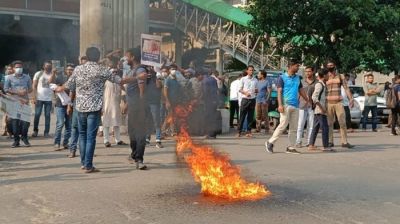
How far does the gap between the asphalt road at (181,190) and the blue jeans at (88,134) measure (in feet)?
0.78

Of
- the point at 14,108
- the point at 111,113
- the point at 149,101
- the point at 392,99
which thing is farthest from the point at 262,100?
the point at 14,108

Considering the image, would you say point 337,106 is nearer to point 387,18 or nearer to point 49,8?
point 49,8

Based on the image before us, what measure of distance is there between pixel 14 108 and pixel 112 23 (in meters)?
2.54

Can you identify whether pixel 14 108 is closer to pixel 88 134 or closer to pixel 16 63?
pixel 16 63

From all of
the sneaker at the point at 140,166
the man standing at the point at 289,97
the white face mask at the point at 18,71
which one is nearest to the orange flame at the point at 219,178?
the sneaker at the point at 140,166

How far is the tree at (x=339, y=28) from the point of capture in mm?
20328

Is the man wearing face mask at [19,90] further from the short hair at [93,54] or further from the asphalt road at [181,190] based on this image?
the short hair at [93,54]

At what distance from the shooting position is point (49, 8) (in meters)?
10.8

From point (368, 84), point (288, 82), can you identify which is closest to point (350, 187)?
point (288, 82)

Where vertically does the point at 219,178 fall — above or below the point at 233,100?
below

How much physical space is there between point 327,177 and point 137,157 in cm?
282

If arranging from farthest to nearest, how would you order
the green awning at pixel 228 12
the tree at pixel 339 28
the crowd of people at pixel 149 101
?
the green awning at pixel 228 12 → the tree at pixel 339 28 → the crowd of people at pixel 149 101

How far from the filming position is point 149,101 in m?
10.4

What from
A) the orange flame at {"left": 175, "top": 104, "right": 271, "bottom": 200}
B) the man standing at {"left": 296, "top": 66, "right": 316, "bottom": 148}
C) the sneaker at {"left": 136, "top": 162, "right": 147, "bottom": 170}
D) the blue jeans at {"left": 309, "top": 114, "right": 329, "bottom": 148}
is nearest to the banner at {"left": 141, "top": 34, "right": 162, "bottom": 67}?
the man standing at {"left": 296, "top": 66, "right": 316, "bottom": 148}
